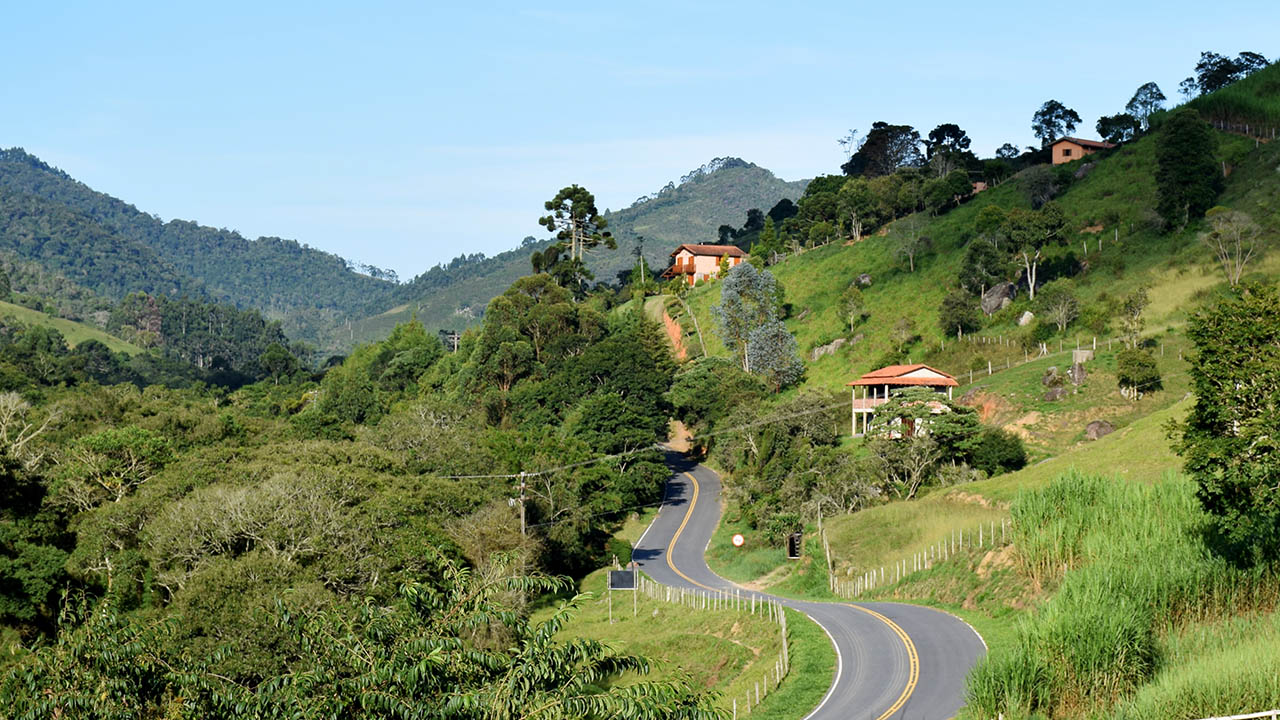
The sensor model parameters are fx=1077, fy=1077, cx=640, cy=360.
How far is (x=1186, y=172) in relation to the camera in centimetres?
10544

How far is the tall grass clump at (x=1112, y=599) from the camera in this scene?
1142 inches

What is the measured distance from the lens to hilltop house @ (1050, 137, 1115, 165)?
135500 millimetres

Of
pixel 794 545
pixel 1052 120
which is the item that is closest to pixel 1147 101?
pixel 1052 120

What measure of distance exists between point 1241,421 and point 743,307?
82.0 metres

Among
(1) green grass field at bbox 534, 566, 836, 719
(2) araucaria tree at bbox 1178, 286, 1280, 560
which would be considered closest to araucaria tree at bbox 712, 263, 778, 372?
(1) green grass field at bbox 534, 566, 836, 719

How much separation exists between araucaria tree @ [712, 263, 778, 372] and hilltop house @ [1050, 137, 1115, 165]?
4692 cm

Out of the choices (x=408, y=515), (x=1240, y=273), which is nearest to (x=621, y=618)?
(x=408, y=515)

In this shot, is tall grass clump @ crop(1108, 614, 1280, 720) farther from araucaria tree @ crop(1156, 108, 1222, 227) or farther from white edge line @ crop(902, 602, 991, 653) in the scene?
araucaria tree @ crop(1156, 108, 1222, 227)

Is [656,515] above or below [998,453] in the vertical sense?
below

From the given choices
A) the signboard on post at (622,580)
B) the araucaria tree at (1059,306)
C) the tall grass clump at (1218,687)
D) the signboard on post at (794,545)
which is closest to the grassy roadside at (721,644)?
the signboard on post at (622,580)

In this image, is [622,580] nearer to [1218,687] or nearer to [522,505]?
[522,505]

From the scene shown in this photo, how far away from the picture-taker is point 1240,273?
89.5 m

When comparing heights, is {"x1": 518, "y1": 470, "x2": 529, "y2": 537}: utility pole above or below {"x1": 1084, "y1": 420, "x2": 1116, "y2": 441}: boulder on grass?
below

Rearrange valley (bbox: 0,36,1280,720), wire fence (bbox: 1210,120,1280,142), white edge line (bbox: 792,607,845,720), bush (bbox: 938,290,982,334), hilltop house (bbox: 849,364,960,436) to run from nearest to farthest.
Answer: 1. valley (bbox: 0,36,1280,720)
2. white edge line (bbox: 792,607,845,720)
3. hilltop house (bbox: 849,364,960,436)
4. bush (bbox: 938,290,982,334)
5. wire fence (bbox: 1210,120,1280,142)
